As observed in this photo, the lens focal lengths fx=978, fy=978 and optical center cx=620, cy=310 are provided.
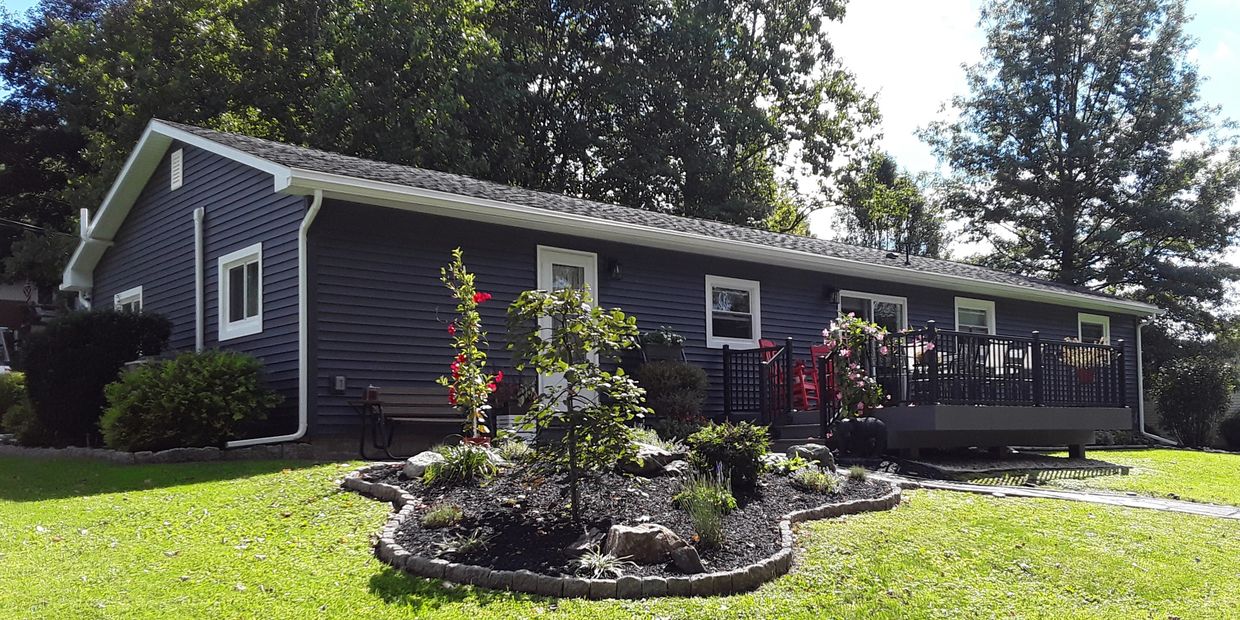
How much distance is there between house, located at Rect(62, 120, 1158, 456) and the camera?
9.87m

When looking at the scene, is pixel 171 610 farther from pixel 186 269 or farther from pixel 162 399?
pixel 186 269

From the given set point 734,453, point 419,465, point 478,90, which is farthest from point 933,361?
point 478,90

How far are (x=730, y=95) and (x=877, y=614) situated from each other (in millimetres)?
23602

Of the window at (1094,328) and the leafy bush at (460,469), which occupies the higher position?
the window at (1094,328)

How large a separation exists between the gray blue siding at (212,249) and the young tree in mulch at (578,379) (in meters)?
4.93

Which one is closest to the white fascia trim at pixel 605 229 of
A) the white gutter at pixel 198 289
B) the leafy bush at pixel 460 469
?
the white gutter at pixel 198 289

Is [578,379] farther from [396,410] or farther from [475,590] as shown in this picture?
[396,410]

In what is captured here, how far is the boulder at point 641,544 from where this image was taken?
4.99 meters

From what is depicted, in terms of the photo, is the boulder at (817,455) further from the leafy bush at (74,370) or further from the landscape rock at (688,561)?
the leafy bush at (74,370)

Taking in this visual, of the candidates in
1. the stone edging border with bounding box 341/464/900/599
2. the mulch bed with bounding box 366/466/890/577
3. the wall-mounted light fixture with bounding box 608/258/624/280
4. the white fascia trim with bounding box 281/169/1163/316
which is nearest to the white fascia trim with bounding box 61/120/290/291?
the white fascia trim with bounding box 281/169/1163/316

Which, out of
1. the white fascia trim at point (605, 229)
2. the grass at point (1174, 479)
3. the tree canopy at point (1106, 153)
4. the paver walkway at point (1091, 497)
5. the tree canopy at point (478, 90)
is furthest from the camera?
the tree canopy at point (1106, 153)

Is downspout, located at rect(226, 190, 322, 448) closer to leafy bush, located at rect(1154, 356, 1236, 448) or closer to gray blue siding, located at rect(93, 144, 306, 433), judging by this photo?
gray blue siding, located at rect(93, 144, 306, 433)

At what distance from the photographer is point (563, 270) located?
38.8ft

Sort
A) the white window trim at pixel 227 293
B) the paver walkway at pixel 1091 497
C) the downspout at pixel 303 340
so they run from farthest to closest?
1. the white window trim at pixel 227 293
2. the downspout at pixel 303 340
3. the paver walkway at pixel 1091 497
